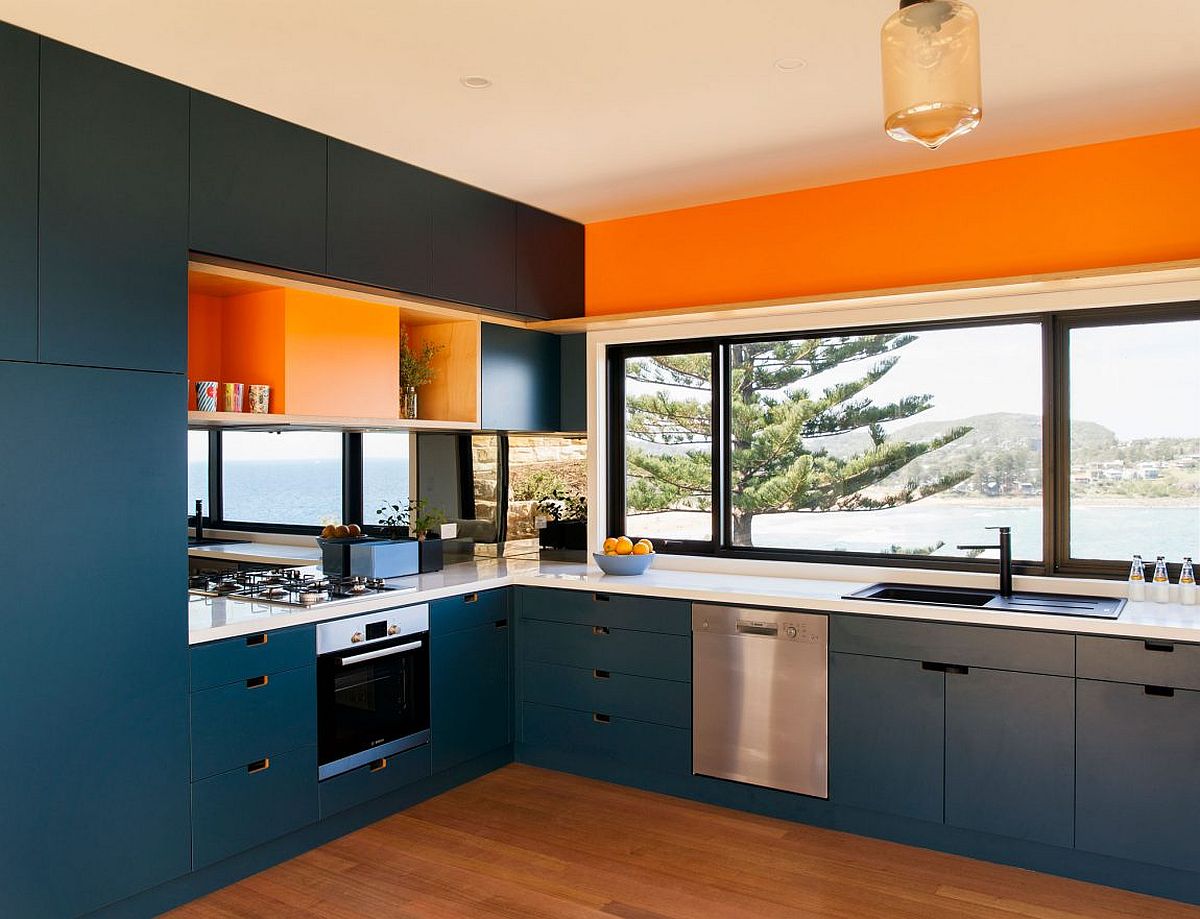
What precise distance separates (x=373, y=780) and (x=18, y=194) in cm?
228

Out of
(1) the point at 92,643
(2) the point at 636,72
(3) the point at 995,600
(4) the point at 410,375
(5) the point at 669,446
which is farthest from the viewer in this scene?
(5) the point at 669,446

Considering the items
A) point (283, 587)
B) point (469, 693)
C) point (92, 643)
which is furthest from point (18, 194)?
point (469, 693)

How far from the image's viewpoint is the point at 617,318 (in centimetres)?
450

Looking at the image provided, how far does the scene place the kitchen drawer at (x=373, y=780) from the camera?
11.2 feet

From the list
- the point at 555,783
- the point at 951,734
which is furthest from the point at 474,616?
the point at 951,734

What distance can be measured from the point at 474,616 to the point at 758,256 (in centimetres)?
203

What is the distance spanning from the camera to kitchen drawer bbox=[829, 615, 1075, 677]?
10.4ft

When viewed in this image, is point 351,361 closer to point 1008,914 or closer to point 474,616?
point 474,616

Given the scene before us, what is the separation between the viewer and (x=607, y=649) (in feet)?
13.4

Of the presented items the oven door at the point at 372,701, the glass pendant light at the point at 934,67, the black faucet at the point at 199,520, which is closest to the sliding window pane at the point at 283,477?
the black faucet at the point at 199,520

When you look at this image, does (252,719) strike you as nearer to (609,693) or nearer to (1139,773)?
(609,693)

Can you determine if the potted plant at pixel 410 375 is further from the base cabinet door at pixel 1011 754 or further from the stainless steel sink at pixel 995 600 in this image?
the base cabinet door at pixel 1011 754

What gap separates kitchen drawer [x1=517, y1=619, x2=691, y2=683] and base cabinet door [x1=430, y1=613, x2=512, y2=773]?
144 mm

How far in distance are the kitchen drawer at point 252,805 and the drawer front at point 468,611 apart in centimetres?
73
